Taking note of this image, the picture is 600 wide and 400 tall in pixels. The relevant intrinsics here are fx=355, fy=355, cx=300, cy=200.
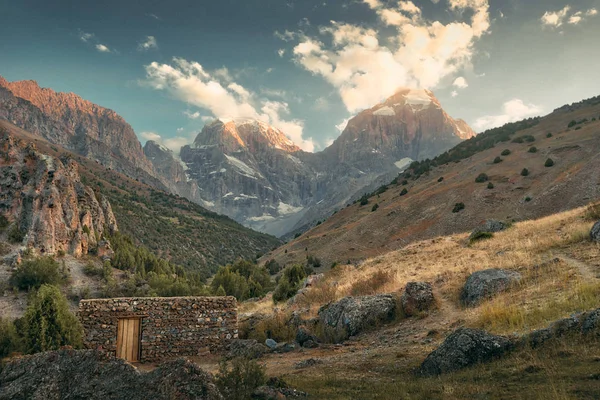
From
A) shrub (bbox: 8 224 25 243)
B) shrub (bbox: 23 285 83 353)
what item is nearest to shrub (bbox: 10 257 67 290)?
shrub (bbox: 8 224 25 243)

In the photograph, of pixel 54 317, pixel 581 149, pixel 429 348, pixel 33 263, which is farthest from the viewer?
pixel 581 149

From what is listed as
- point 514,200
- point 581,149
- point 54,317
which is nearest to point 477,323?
point 54,317

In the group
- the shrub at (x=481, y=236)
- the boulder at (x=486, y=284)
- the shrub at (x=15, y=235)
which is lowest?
the boulder at (x=486, y=284)

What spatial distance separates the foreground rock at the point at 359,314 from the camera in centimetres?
1486

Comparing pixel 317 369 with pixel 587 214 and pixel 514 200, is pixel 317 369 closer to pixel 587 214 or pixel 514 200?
pixel 587 214

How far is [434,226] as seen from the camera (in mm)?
49000

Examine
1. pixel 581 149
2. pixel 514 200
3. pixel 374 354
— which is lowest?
pixel 374 354

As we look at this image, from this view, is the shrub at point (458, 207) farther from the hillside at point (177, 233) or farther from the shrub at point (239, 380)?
the hillside at point (177, 233)

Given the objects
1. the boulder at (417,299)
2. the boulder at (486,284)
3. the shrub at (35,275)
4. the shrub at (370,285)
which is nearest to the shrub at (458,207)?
the shrub at (370,285)

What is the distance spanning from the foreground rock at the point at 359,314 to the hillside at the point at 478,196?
31.8 meters

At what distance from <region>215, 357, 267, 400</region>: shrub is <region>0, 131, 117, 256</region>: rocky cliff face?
49.6m

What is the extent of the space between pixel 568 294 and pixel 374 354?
19.3 ft

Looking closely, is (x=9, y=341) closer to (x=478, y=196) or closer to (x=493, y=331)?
(x=493, y=331)

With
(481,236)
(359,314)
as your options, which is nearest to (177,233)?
(481,236)
